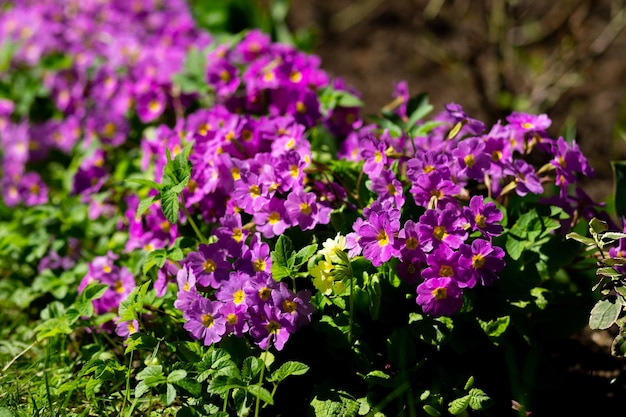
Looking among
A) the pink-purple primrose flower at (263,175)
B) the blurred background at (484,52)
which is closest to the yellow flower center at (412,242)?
the pink-purple primrose flower at (263,175)

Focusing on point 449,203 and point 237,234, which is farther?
point 237,234

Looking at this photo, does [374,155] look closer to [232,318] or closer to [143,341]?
[232,318]

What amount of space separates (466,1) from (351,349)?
2.93 metres

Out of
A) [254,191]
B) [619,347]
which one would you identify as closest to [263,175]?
[254,191]

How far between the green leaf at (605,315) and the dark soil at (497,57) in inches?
26.6

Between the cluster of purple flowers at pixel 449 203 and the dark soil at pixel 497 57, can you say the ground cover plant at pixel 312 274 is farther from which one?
the dark soil at pixel 497 57

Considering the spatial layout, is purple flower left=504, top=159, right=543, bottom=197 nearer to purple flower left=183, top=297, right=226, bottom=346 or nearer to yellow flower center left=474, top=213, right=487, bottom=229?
yellow flower center left=474, top=213, right=487, bottom=229

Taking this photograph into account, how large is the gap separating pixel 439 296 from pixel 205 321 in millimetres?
519

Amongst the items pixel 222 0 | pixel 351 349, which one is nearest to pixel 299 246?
pixel 351 349

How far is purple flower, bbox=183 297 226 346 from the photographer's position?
1595 millimetres

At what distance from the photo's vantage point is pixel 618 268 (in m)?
1.66

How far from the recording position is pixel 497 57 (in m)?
2.95

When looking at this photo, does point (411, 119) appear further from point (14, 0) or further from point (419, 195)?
point (14, 0)

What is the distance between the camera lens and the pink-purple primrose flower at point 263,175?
1.58m
